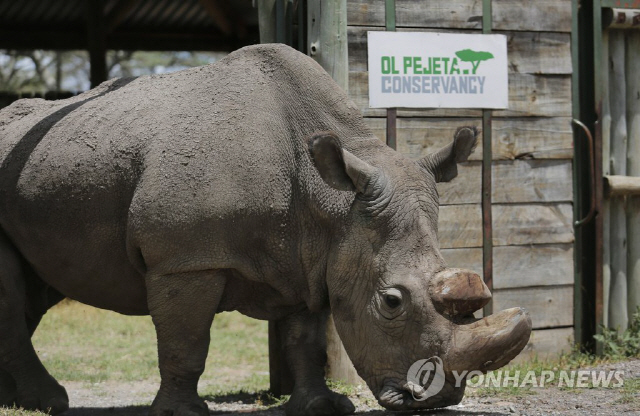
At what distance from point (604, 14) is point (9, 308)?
217 inches

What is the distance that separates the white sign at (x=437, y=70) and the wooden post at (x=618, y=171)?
1.18 m

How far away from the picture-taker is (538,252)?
26.7ft

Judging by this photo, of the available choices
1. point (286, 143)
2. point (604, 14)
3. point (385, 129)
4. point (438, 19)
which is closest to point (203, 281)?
point (286, 143)

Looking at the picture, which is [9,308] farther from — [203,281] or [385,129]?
[385,129]

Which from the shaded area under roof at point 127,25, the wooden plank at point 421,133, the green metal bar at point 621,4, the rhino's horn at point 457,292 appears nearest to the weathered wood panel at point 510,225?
the wooden plank at point 421,133

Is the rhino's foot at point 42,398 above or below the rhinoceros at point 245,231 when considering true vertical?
below

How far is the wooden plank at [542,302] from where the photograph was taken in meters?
8.02

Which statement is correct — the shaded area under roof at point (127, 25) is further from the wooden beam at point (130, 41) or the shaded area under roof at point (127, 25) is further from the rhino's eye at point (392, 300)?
the rhino's eye at point (392, 300)

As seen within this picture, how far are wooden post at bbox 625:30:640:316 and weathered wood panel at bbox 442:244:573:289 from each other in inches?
27.5

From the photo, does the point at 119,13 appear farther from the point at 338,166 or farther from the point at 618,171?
the point at 338,166

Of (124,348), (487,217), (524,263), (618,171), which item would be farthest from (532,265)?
(124,348)

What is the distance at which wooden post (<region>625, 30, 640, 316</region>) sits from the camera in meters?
8.55

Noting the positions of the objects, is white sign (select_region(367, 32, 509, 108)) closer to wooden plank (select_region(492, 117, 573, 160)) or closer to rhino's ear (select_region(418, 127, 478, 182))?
wooden plank (select_region(492, 117, 573, 160))

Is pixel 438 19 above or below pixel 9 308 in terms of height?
above
